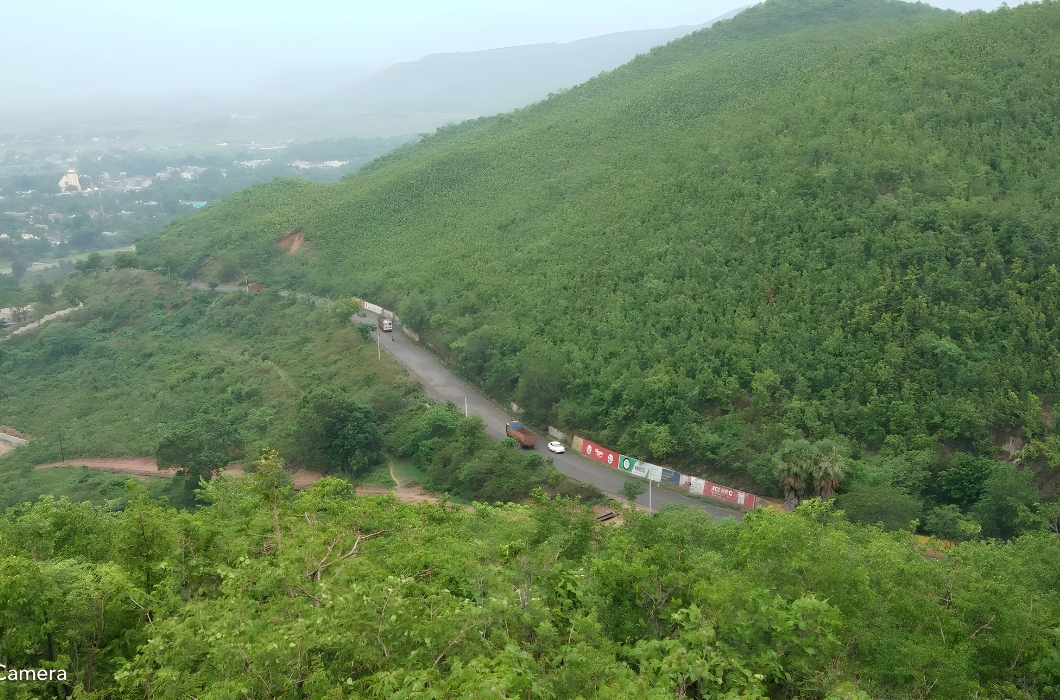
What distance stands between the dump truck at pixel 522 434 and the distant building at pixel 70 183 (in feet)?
531

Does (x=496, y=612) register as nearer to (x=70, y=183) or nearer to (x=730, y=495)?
(x=730, y=495)

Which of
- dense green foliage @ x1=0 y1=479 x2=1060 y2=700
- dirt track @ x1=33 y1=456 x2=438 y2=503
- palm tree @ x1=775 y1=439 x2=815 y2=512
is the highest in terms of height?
dense green foliage @ x1=0 y1=479 x2=1060 y2=700

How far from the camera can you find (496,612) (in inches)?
462

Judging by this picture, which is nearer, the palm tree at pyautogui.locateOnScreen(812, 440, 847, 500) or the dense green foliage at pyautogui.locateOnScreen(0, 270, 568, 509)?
the palm tree at pyautogui.locateOnScreen(812, 440, 847, 500)

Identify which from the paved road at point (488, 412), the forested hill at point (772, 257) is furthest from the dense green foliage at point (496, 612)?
the forested hill at point (772, 257)

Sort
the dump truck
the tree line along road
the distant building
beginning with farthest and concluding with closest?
the distant building, the dump truck, the tree line along road

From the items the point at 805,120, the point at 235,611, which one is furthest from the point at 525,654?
the point at 805,120

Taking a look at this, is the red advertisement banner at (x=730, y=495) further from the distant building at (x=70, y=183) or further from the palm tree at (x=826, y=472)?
the distant building at (x=70, y=183)

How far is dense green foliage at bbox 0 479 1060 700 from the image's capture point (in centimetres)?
1069

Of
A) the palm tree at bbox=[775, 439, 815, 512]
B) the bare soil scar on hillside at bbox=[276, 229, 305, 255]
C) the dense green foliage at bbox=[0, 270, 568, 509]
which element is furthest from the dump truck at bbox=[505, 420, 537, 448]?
the bare soil scar on hillside at bbox=[276, 229, 305, 255]

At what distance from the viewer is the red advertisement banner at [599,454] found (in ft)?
116

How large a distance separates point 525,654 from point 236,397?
41.7 meters

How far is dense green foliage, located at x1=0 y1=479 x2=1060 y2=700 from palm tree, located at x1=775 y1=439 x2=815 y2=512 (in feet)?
27.2

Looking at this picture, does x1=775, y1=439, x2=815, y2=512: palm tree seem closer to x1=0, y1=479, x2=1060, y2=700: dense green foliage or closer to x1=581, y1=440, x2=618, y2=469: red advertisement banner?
x1=0, y1=479, x2=1060, y2=700: dense green foliage
